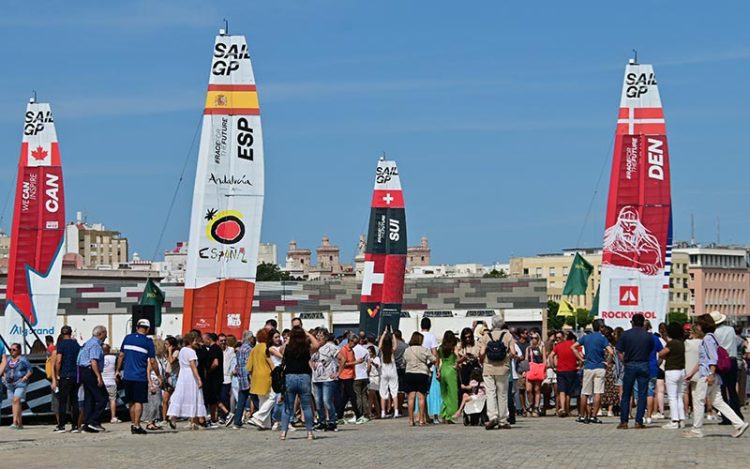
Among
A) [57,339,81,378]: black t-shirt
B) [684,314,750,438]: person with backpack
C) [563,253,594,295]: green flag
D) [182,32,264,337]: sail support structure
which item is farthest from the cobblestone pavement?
[563,253,594,295]: green flag

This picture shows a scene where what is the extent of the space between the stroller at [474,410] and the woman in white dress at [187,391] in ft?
13.3

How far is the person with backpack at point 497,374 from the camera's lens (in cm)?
2370

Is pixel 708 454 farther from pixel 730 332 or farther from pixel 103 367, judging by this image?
pixel 103 367

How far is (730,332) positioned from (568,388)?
4.53 meters

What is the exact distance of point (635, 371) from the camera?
23.1 m

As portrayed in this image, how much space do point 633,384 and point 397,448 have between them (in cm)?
453

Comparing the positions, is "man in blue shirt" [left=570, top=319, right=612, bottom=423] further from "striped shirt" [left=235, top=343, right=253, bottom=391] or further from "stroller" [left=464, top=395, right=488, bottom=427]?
"striped shirt" [left=235, top=343, right=253, bottom=391]

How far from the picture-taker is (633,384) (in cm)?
2320

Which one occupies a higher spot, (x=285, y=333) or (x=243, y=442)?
(x=285, y=333)

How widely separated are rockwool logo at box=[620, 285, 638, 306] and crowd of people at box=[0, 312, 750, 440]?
834 cm

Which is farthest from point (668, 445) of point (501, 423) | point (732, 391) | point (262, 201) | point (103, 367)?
point (262, 201)

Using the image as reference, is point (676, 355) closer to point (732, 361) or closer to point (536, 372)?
point (732, 361)

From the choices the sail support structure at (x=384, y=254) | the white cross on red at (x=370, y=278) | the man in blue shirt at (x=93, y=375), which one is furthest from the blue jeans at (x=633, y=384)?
the white cross on red at (x=370, y=278)

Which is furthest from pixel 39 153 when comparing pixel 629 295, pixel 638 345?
pixel 638 345
